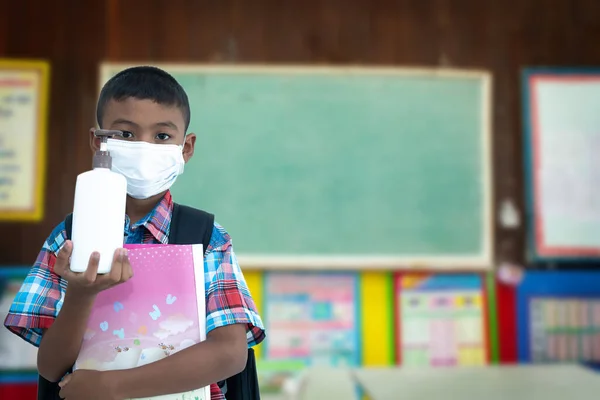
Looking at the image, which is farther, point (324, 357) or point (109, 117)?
point (324, 357)

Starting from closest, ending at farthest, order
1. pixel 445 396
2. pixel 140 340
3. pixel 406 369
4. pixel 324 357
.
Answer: pixel 140 340, pixel 445 396, pixel 406 369, pixel 324 357

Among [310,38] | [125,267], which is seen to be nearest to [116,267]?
[125,267]

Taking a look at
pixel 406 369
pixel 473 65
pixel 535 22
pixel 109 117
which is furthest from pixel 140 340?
pixel 535 22

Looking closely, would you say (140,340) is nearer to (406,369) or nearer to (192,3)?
(406,369)

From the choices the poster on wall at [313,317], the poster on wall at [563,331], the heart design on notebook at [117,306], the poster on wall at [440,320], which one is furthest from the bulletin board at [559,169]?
the heart design on notebook at [117,306]

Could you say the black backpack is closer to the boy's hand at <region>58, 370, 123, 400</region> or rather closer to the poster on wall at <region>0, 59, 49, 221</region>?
the boy's hand at <region>58, 370, 123, 400</region>

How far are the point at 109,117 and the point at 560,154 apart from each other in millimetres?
1892

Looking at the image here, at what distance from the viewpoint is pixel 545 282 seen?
194 cm

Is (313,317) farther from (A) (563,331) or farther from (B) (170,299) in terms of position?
(B) (170,299)

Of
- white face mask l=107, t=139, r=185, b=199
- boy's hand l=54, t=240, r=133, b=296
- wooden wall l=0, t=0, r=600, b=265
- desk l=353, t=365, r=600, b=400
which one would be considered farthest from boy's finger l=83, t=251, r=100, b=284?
wooden wall l=0, t=0, r=600, b=265

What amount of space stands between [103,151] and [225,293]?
169 mm

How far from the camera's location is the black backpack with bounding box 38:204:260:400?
1.55 ft

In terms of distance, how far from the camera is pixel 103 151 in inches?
17.1

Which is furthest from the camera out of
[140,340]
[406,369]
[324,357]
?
[324,357]
